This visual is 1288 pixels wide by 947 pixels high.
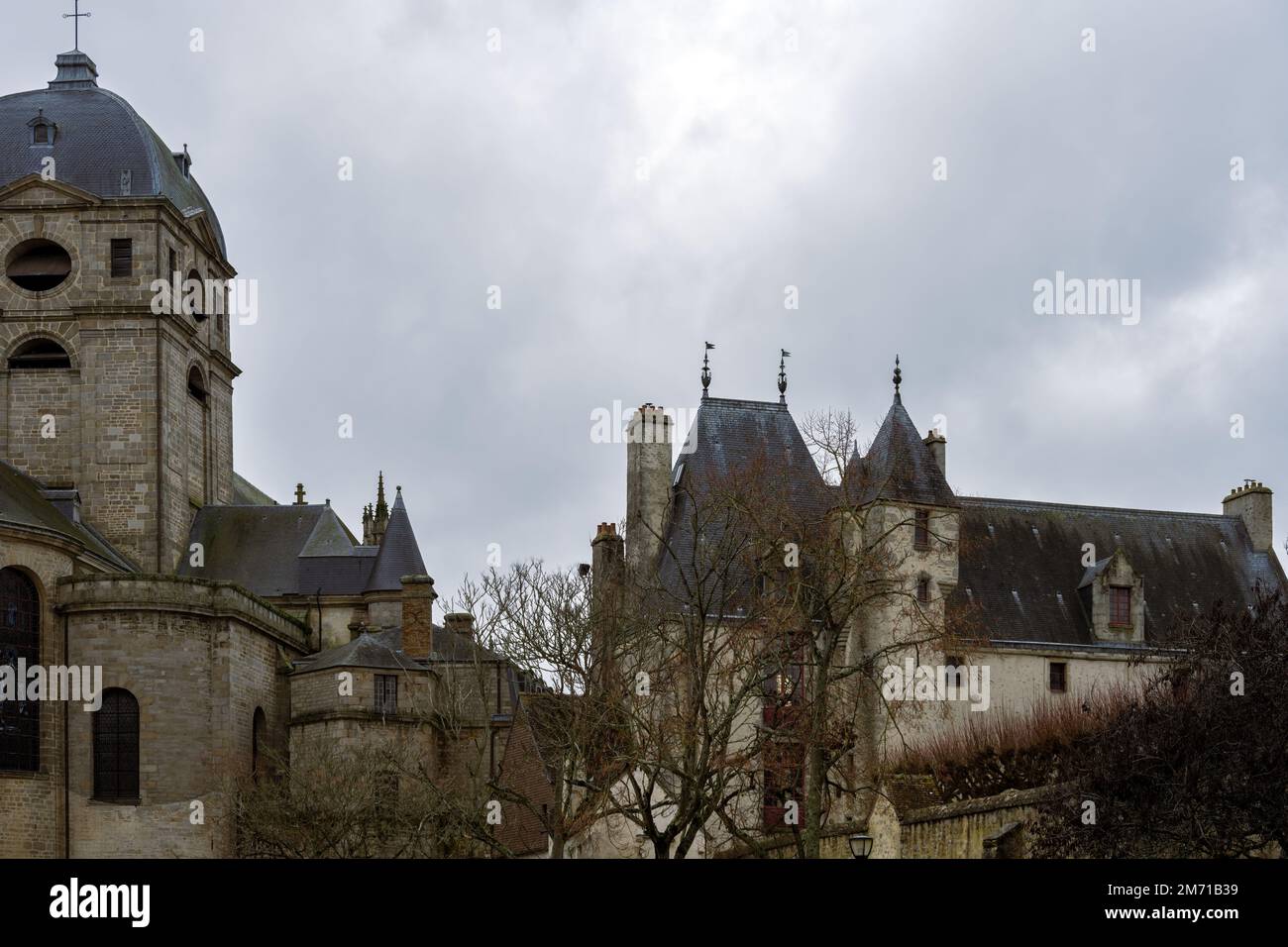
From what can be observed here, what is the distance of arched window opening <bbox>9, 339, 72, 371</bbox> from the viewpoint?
60.0 meters

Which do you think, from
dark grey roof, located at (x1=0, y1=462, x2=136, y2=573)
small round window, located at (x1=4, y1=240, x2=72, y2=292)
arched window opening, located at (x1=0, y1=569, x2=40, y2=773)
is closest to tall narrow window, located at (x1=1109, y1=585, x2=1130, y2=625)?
dark grey roof, located at (x1=0, y1=462, x2=136, y2=573)

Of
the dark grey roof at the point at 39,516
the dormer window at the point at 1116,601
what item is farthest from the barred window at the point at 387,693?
the dormer window at the point at 1116,601

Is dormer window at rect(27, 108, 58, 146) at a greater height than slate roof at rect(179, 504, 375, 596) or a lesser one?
greater

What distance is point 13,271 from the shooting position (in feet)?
198

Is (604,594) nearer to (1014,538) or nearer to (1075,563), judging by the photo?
(1014,538)

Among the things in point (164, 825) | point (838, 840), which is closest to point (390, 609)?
point (164, 825)

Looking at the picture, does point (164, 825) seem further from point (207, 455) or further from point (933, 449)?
point (933, 449)

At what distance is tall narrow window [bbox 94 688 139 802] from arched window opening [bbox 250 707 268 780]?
12.6 ft

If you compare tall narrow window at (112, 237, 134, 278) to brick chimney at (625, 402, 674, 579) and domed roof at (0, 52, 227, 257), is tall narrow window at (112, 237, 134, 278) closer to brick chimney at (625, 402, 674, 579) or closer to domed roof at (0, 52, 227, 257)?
domed roof at (0, 52, 227, 257)

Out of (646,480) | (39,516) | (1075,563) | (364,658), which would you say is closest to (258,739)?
(364,658)

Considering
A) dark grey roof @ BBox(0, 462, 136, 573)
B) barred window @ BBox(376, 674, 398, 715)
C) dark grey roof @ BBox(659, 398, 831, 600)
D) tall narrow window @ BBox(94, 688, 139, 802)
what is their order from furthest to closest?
1. barred window @ BBox(376, 674, 398, 715)
2. dark grey roof @ BBox(659, 398, 831, 600)
3. dark grey roof @ BBox(0, 462, 136, 573)
4. tall narrow window @ BBox(94, 688, 139, 802)

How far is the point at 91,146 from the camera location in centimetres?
6141

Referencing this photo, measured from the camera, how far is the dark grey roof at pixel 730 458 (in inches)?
2048
